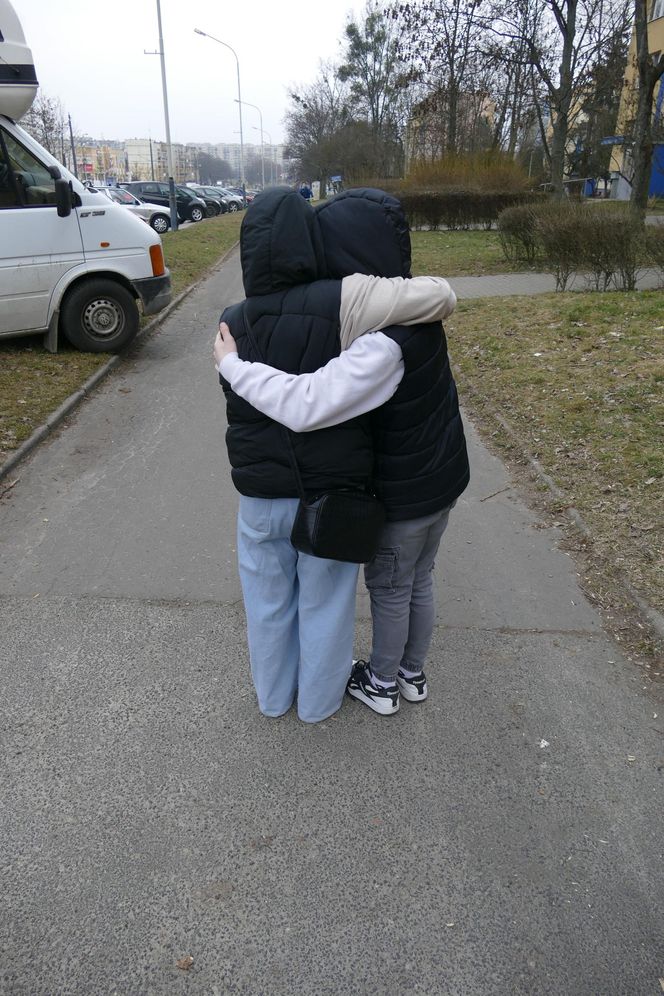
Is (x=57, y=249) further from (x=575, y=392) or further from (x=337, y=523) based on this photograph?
(x=337, y=523)

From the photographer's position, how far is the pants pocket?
2.49 metres

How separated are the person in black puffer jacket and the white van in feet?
19.7

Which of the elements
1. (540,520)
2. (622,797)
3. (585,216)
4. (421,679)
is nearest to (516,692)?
(421,679)

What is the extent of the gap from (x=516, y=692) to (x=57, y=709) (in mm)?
1891

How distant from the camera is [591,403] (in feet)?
19.4

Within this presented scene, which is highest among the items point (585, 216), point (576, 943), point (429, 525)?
point (585, 216)

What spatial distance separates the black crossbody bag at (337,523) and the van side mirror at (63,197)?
6115mm

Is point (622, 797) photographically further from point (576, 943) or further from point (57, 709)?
point (57, 709)

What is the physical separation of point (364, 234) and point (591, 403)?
4.42m

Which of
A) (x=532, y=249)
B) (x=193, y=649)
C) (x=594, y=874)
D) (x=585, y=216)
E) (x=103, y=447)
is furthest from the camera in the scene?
(x=532, y=249)

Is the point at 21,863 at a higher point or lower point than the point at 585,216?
lower

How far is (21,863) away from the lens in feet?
7.17

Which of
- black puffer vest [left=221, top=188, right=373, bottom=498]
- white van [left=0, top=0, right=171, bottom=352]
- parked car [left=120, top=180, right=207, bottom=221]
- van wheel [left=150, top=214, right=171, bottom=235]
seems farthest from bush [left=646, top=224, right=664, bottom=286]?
parked car [left=120, top=180, right=207, bottom=221]

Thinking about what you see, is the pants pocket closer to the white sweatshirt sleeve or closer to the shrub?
the white sweatshirt sleeve
